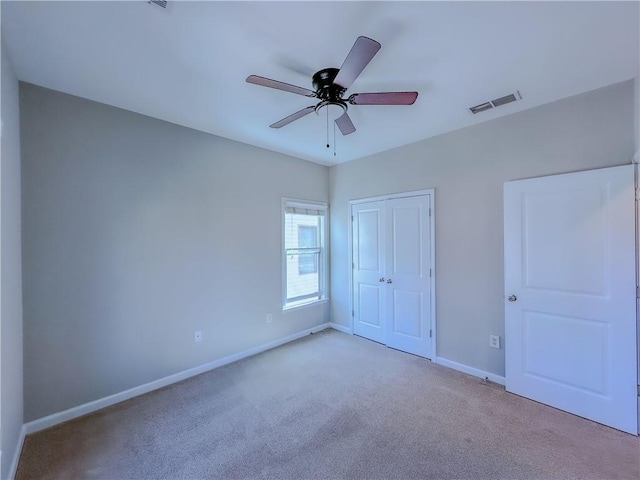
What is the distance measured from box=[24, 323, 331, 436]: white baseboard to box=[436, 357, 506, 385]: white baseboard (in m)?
2.08

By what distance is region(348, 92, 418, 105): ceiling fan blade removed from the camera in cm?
179

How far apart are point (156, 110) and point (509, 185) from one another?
3.53m

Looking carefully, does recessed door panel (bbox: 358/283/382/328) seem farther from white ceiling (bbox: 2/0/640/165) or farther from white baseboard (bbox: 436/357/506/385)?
white ceiling (bbox: 2/0/640/165)

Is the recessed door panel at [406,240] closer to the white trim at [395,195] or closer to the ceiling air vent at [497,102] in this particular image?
the white trim at [395,195]

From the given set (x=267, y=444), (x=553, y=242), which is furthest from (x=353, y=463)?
(x=553, y=242)

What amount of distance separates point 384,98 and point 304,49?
62 cm

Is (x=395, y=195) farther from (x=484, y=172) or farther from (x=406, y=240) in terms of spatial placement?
(x=484, y=172)

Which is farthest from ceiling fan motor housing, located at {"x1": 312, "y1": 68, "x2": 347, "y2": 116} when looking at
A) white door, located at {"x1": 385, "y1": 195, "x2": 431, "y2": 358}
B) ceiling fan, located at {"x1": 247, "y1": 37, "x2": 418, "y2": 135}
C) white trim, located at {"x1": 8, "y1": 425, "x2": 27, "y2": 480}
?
white trim, located at {"x1": 8, "y1": 425, "x2": 27, "y2": 480}

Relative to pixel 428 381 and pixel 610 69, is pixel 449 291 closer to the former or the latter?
pixel 428 381

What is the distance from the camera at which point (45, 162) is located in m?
2.15

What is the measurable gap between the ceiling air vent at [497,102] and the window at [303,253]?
2.44 meters

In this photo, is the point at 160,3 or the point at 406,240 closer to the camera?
the point at 160,3

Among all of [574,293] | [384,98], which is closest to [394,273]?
[574,293]

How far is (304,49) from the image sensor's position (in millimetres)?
1734
